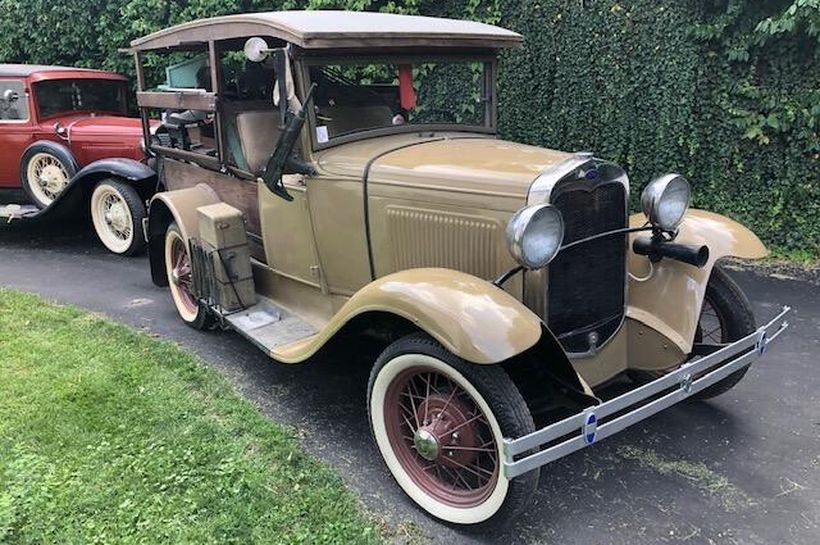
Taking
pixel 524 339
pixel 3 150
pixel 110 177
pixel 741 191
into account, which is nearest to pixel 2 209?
pixel 3 150

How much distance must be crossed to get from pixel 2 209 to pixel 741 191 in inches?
280

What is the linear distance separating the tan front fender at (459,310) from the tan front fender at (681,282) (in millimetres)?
1014

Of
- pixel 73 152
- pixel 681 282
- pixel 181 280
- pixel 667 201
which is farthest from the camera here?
pixel 73 152

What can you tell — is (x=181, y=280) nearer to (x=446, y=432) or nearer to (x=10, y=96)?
(x=446, y=432)

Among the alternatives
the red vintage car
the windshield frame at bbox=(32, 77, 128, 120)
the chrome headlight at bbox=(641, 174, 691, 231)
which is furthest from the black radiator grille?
the windshield frame at bbox=(32, 77, 128, 120)

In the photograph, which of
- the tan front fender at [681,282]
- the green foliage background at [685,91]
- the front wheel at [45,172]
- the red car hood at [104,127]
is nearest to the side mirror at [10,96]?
the red car hood at [104,127]

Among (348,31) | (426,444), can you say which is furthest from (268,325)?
(348,31)

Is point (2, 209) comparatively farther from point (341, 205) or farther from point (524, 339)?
point (524, 339)

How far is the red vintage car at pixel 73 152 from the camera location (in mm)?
6402

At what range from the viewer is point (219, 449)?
316cm

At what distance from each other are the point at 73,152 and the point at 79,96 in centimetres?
86

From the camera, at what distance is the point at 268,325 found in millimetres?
3867

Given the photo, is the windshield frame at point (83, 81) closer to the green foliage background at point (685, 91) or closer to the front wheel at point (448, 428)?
the green foliage background at point (685, 91)

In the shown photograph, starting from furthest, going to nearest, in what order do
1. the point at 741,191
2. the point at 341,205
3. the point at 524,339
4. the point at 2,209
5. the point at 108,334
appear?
the point at 2,209 → the point at 741,191 → the point at 108,334 → the point at 341,205 → the point at 524,339
